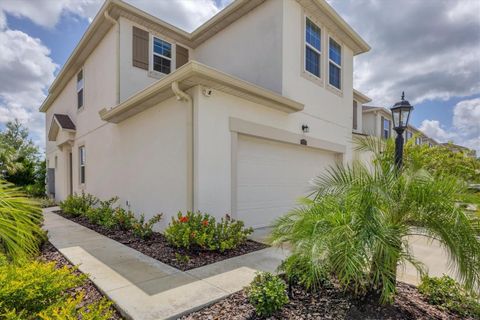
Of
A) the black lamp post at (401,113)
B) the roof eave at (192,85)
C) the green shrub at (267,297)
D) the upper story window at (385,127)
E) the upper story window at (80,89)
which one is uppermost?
the upper story window at (80,89)

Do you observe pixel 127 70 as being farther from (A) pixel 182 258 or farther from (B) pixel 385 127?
(B) pixel 385 127

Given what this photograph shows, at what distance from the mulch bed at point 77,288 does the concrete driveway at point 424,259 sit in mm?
3467

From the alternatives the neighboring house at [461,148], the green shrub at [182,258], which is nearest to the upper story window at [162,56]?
the green shrub at [182,258]

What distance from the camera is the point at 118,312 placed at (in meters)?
3.20

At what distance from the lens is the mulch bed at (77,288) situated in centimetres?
352

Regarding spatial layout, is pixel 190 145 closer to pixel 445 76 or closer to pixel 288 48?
pixel 288 48

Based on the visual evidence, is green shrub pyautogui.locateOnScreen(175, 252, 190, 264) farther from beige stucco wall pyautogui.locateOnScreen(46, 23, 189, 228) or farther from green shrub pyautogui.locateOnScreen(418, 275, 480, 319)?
green shrub pyautogui.locateOnScreen(418, 275, 480, 319)

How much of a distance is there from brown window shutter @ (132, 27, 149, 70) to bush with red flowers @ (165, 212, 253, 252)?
6256mm

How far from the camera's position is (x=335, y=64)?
33.8ft

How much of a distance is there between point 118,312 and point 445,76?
14.5 meters

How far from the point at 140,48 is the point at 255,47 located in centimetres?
401

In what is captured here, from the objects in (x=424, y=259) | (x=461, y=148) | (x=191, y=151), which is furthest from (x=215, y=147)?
(x=461, y=148)

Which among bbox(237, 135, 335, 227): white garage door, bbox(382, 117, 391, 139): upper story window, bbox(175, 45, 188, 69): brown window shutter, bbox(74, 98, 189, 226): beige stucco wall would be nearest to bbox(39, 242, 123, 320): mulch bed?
bbox(74, 98, 189, 226): beige stucco wall

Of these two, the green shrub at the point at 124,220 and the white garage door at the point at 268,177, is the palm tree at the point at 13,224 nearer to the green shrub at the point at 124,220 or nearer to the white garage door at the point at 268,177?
the green shrub at the point at 124,220
